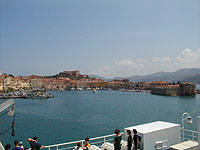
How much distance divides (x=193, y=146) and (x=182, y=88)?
77.1 m

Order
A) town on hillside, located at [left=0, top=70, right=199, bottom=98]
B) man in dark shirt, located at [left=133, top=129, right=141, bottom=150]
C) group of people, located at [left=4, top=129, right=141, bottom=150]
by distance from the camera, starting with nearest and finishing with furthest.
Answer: group of people, located at [left=4, top=129, right=141, bottom=150] → man in dark shirt, located at [left=133, top=129, right=141, bottom=150] → town on hillside, located at [left=0, top=70, right=199, bottom=98]

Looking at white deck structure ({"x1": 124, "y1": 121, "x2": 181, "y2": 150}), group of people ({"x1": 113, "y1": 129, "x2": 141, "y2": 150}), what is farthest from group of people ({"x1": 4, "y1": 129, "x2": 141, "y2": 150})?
white deck structure ({"x1": 124, "y1": 121, "x2": 181, "y2": 150})

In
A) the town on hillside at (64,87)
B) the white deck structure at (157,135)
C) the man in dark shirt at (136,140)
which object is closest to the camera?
the man in dark shirt at (136,140)

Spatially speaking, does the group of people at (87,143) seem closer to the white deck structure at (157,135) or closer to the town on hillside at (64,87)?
the white deck structure at (157,135)

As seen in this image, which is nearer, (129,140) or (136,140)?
(129,140)

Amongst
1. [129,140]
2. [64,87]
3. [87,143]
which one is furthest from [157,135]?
[64,87]

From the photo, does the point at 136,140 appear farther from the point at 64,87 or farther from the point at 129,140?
the point at 64,87

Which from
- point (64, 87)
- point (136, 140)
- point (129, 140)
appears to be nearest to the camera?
point (129, 140)

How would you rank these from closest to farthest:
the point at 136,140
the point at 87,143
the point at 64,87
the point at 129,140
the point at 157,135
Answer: the point at 87,143 → the point at 129,140 → the point at 136,140 → the point at 157,135 → the point at 64,87

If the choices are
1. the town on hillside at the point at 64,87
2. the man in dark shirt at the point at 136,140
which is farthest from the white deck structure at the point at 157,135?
the town on hillside at the point at 64,87

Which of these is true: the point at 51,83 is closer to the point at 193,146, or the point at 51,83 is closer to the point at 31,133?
the point at 31,133

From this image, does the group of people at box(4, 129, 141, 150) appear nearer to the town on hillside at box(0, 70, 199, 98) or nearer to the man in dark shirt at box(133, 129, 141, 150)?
the man in dark shirt at box(133, 129, 141, 150)

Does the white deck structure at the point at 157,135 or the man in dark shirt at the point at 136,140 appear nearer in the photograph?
the man in dark shirt at the point at 136,140

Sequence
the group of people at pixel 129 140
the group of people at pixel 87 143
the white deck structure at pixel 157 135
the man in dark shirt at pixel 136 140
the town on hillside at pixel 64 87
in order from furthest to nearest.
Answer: the town on hillside at pixel 64 87 → the white deck structure at pixel 157 135 → the man in dark shirt at pixel 136 140 → the group of people at pixel 129 140 → the group of people at pixel 87 143
